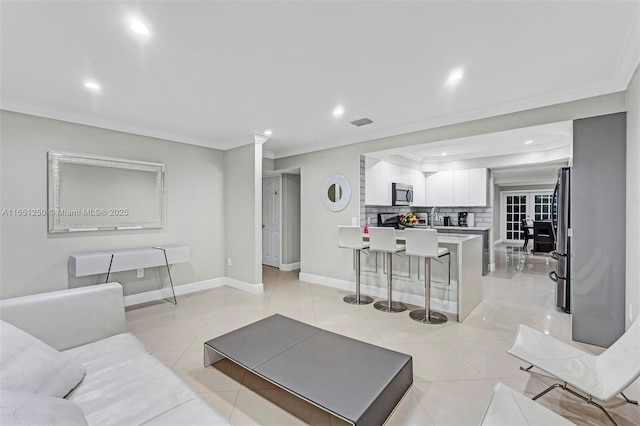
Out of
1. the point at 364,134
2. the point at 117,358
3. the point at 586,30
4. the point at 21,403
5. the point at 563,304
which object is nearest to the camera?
the point at 21,403

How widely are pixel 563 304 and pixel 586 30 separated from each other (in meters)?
3.21

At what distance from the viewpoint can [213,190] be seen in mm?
4871

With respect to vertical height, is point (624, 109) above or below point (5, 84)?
below

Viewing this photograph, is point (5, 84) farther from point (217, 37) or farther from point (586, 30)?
point (586, 30)

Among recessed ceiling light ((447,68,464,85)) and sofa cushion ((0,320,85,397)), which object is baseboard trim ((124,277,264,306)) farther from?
recessed ceiling light ((447,68,464,85))

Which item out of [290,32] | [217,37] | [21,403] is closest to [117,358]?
[21,403]

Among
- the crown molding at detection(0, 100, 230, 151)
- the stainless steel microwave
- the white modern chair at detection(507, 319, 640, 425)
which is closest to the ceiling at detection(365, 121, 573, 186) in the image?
the stainless steel microwave

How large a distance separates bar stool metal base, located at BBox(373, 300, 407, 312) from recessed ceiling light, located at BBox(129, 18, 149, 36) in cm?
361

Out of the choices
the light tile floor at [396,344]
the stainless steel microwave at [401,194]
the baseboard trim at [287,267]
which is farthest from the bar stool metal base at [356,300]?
the baseboard trim at [287,267]

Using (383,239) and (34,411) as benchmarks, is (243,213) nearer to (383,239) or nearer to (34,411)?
(383,239)

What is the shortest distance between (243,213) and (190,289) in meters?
1.42

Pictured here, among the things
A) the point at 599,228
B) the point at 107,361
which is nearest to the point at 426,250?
the point at 599,228

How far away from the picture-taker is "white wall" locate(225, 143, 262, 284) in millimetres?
4496

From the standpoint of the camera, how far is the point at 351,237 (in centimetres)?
404
